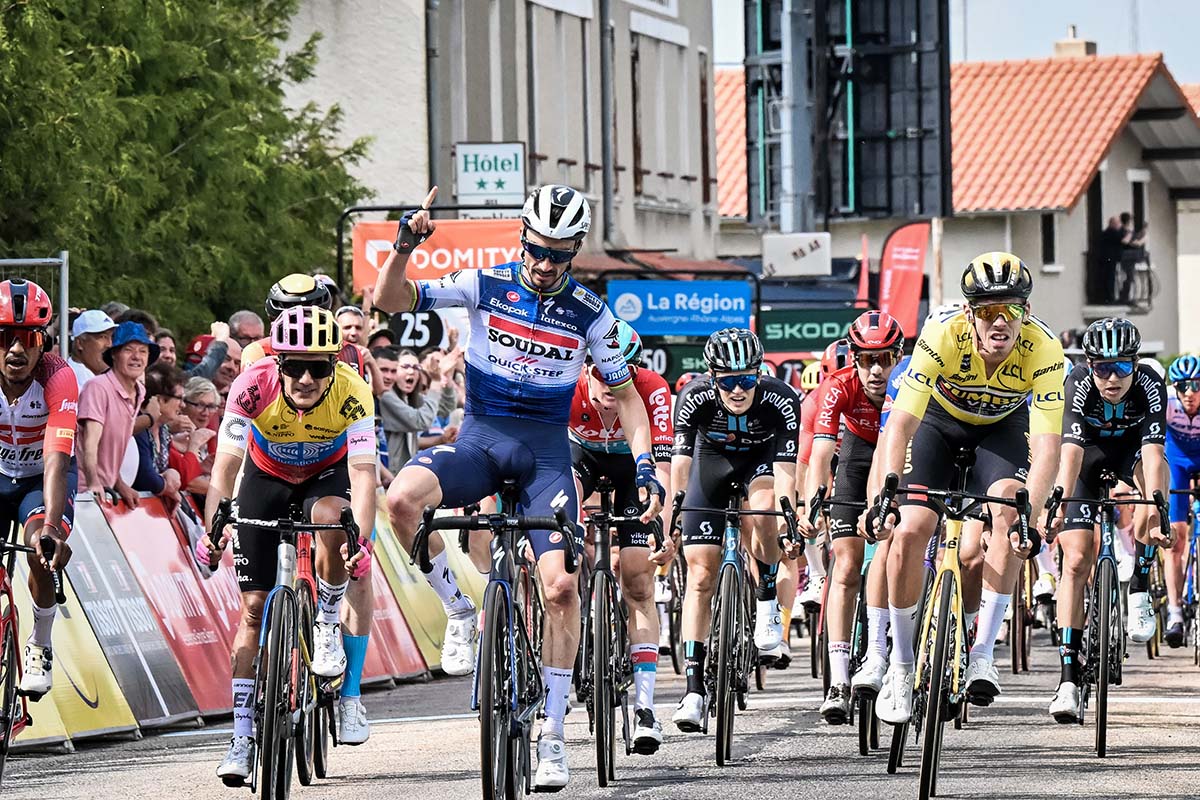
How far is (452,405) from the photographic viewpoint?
21.5m

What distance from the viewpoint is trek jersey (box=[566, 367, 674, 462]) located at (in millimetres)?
14422

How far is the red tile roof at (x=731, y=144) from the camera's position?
63281 millimetres

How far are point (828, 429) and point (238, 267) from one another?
11.8 meters

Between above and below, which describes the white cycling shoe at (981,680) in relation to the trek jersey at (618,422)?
below

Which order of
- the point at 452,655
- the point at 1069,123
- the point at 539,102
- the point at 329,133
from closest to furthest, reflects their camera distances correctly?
the point at 452,655
the point at 329,133
the point at 539,102
the point at 1069,123

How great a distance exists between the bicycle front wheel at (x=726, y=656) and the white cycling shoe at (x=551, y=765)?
1976 millimetres

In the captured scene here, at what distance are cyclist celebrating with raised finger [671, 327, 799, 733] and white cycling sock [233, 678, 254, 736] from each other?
3.20 m

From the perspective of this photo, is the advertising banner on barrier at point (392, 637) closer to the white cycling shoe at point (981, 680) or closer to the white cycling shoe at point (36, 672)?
the white cycling shoe at point (36, 672)

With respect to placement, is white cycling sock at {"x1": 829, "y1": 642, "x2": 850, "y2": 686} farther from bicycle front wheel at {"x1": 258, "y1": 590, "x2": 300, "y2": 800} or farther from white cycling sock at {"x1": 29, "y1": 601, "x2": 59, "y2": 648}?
white cycling sock at {"x1": 29, "y1": 601, "x2": 59, "y2": 648}

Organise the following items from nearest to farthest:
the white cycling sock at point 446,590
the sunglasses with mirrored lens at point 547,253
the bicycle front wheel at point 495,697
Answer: the bicycle front wheel at point 495,697
the sunglasses with mirrored lens at point 547,253
the white cycling sock at point 446,590

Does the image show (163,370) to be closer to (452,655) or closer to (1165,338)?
(452,655)

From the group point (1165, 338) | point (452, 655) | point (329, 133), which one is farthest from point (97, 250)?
point (1165, 338)

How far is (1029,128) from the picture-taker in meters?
62.9

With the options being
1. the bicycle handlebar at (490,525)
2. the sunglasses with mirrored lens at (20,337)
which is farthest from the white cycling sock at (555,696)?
the sunglasses with mirrored lens at (20,337)
